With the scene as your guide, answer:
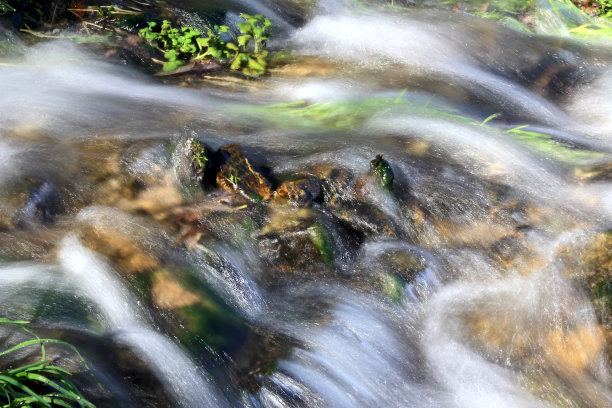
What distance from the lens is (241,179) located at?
13.7ft

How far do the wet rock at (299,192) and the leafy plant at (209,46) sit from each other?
7.31 feet

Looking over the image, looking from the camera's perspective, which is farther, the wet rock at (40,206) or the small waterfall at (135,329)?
the wet rock at (40,206)

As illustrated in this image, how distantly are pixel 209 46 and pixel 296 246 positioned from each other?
9.60 feet

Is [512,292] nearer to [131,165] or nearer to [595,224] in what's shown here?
[595,224]

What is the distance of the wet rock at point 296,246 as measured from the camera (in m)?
3.73

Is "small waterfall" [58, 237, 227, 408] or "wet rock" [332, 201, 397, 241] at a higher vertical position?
"wet rock" [332, 201, 397, 241]

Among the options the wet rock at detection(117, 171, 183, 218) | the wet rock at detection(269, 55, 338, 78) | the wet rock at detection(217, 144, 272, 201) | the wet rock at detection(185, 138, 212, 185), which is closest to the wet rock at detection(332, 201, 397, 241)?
the wet rock at detection(217, 144, 272, 201)

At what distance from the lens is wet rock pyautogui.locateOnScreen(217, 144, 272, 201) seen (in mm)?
4133

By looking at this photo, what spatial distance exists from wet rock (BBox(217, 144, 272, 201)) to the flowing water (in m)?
0.13

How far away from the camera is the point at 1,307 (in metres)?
2.87

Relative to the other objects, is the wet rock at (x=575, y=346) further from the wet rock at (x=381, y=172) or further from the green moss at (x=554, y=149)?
the green moss at (x=554, y=149)

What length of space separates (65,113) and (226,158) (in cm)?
148

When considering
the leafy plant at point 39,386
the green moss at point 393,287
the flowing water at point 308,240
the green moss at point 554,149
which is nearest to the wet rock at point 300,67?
the flowing water at point 308,240

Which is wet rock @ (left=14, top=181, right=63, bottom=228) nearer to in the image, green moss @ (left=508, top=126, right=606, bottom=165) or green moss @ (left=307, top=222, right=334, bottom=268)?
green moss @ (left=307, top=222, right=334, bottom=268)
